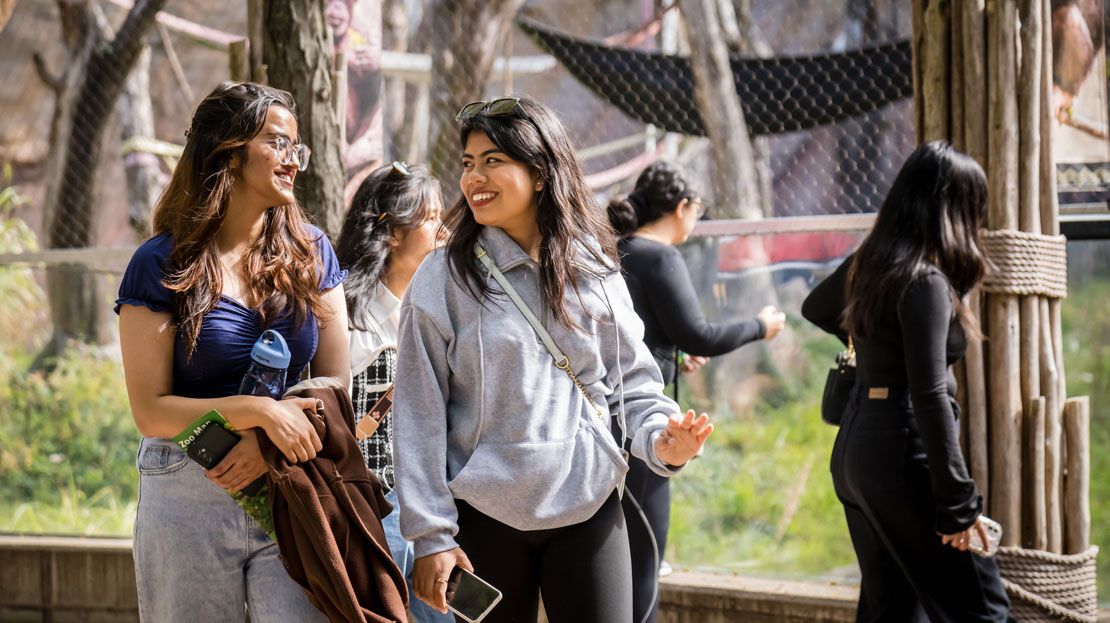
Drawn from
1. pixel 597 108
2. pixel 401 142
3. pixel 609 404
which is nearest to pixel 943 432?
pixel 609 404

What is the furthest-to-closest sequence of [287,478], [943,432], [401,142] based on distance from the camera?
1. [401,142]
2. [943,432]
3. [287,478]

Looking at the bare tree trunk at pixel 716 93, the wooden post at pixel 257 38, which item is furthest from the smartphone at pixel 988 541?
the bare tree trunk at pixel 716 93

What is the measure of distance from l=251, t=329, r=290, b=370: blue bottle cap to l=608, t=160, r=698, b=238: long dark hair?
163 cm

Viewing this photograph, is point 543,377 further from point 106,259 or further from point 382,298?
point 106,259

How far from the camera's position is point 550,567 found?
83.7 inches

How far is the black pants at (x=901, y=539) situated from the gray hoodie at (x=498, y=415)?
94 centimetres

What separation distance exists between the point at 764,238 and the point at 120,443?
4.01m

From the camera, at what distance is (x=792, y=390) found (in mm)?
6609

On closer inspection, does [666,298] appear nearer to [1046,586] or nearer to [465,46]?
[1046,586]

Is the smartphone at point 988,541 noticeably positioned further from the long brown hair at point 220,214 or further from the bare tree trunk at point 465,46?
the bare tree trunk at point 465,46

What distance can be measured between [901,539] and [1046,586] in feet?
2.81

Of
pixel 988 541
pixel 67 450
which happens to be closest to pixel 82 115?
pixel 67 450

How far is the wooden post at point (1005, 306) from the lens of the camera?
3.35m

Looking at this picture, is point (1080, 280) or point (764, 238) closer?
point (764, 238)
